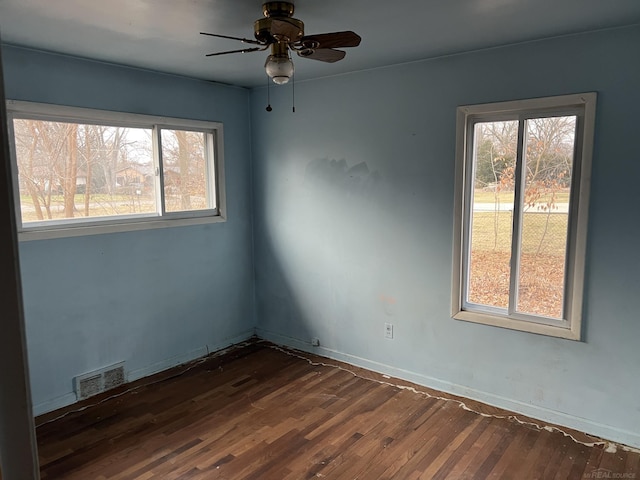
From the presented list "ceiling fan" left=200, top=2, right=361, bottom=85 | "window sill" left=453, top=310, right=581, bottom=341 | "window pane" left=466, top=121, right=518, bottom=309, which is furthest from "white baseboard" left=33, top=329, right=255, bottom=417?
"ceiling fan" left=200, top=2, right=361, bottom=85

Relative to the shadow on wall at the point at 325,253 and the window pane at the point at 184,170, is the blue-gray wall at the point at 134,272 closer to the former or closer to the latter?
the window pane at the point at 184,170

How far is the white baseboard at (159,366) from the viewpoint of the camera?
3055mm

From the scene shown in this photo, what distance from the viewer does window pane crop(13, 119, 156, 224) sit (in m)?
2.92

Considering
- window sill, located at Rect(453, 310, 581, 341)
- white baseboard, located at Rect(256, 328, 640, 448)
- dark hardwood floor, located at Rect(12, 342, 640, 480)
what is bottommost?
dark hardwood floor, located at Rect(12, 342, 640, 480)

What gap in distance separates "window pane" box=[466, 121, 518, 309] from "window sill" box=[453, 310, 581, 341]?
125 millimetres

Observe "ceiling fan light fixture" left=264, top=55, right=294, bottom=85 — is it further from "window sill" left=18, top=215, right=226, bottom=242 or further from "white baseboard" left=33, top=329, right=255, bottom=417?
"white baseboard" left=33, top=329, right=255, bottom=417

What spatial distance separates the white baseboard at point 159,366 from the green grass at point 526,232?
239 centimetres

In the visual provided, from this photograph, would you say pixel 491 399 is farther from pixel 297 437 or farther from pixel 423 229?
pixel 297 437

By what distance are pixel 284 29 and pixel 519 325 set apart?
2.32m

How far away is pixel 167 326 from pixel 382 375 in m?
1.82

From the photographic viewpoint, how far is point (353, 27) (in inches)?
98.7

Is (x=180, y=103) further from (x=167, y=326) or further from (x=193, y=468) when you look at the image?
Answer: (x=193, y=468)

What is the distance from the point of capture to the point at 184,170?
384cm

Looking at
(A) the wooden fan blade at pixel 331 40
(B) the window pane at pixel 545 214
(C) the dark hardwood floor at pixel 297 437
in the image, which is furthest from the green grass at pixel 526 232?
(A) the wooden fan blade at pixel 331 40
